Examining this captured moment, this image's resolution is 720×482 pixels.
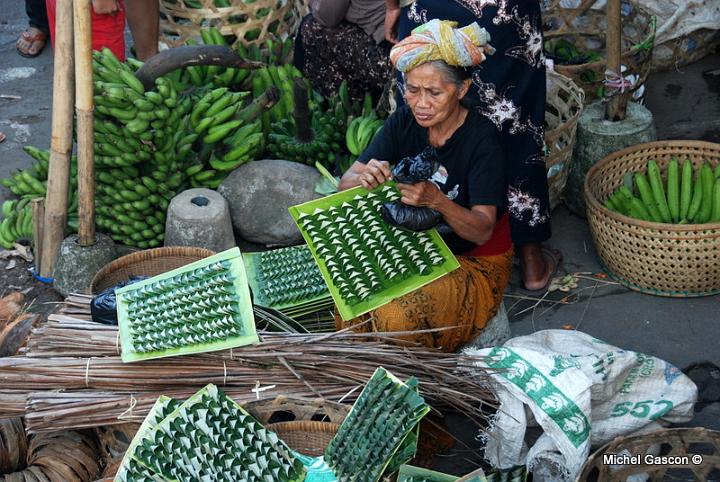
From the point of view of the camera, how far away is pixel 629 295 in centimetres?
414

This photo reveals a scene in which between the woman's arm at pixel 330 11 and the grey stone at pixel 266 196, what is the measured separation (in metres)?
1.20

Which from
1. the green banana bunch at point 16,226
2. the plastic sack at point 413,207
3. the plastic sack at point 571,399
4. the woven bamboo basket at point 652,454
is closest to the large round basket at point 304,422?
the plastic sack at point 571,399

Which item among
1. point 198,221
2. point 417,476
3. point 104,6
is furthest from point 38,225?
point 417,476

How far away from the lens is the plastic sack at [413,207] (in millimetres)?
2959

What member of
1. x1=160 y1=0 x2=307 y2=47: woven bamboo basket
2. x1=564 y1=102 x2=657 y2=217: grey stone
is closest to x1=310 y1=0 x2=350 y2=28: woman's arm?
x1=160 y1=0 x2=307 y2=47: woven bamboo basket

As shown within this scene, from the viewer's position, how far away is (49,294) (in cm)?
423

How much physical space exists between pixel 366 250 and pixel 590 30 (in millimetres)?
2977

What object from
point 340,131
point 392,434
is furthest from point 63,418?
point 340,131

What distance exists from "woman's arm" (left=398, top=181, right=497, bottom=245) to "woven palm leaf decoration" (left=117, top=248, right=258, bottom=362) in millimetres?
639

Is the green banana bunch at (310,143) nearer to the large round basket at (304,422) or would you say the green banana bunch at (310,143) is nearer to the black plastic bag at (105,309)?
the black plastic bag at (105,309)

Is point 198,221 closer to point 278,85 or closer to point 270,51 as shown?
point 278,85

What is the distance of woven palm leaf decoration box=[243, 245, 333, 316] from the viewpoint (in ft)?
12.0

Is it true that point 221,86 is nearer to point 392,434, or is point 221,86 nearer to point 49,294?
point 49,294

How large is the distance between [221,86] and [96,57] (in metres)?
0.88
